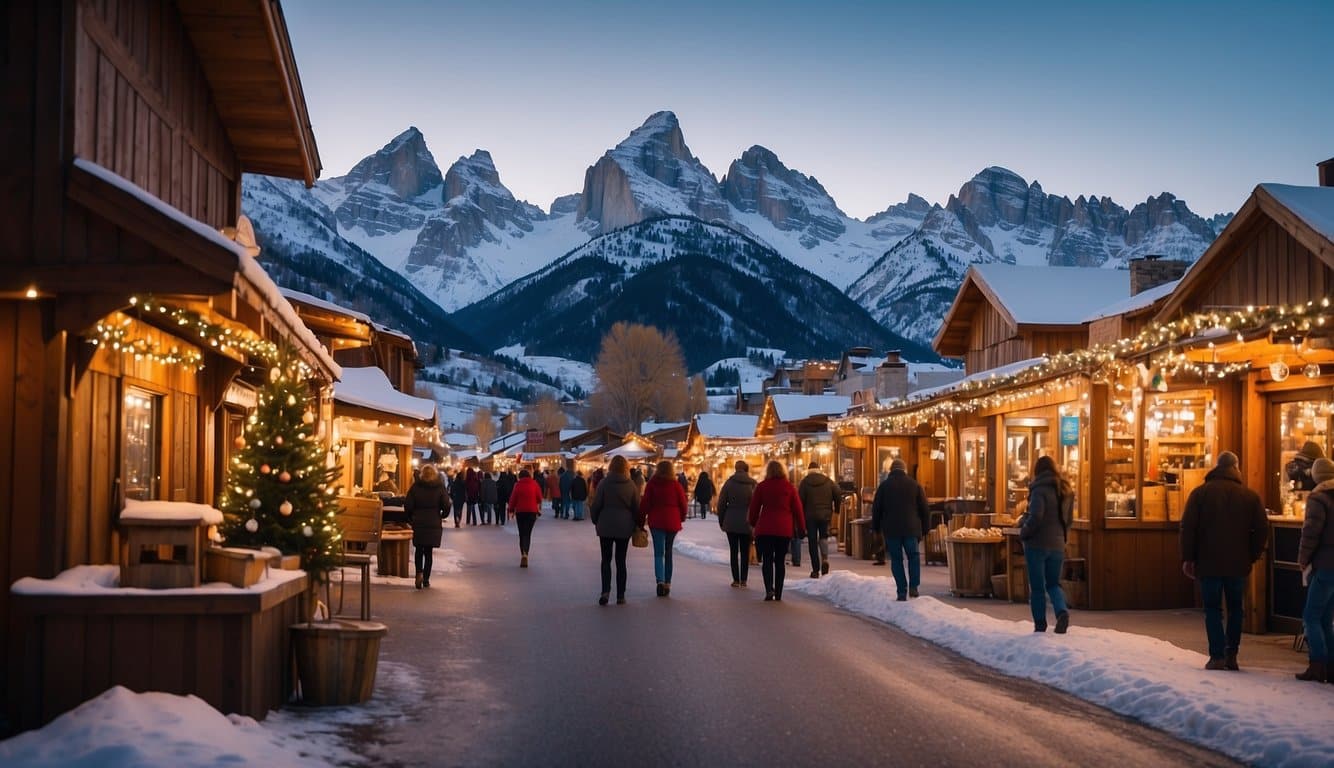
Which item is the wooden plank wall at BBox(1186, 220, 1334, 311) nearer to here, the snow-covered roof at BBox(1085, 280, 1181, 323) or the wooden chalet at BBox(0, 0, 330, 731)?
the snow-covered roof at BBox(1085, 280, 1181, 323)

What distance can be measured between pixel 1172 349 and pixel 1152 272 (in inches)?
664

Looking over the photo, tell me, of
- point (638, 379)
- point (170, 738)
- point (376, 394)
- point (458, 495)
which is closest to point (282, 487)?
point (170, 738)

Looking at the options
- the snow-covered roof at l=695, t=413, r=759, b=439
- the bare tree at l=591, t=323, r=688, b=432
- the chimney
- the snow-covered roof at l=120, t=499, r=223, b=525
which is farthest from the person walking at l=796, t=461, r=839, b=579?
the bare tree at l=591, t=323, r=688, b=432

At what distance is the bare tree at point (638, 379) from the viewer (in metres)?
113

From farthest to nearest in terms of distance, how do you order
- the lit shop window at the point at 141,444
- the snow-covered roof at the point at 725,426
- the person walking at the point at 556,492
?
the snow-covered roof at the point at 725,426, the person walking at the point at 556,492, the lit shop window at the point at 141,444

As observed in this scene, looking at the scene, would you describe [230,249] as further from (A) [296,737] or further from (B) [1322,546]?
(B) [1322,546]

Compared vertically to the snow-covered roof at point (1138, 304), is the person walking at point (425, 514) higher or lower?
lower

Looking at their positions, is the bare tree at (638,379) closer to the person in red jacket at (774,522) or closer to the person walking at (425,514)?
the person walking at (425,514)

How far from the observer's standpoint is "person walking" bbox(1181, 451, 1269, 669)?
36.2 feet

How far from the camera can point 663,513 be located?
697 inches

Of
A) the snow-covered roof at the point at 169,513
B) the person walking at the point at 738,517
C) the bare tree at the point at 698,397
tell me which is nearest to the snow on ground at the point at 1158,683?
the person walking at the point at 738,517

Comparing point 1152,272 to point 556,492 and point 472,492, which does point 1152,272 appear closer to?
point 472,492

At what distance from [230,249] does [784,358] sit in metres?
181

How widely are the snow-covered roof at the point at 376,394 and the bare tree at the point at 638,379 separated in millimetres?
71944
